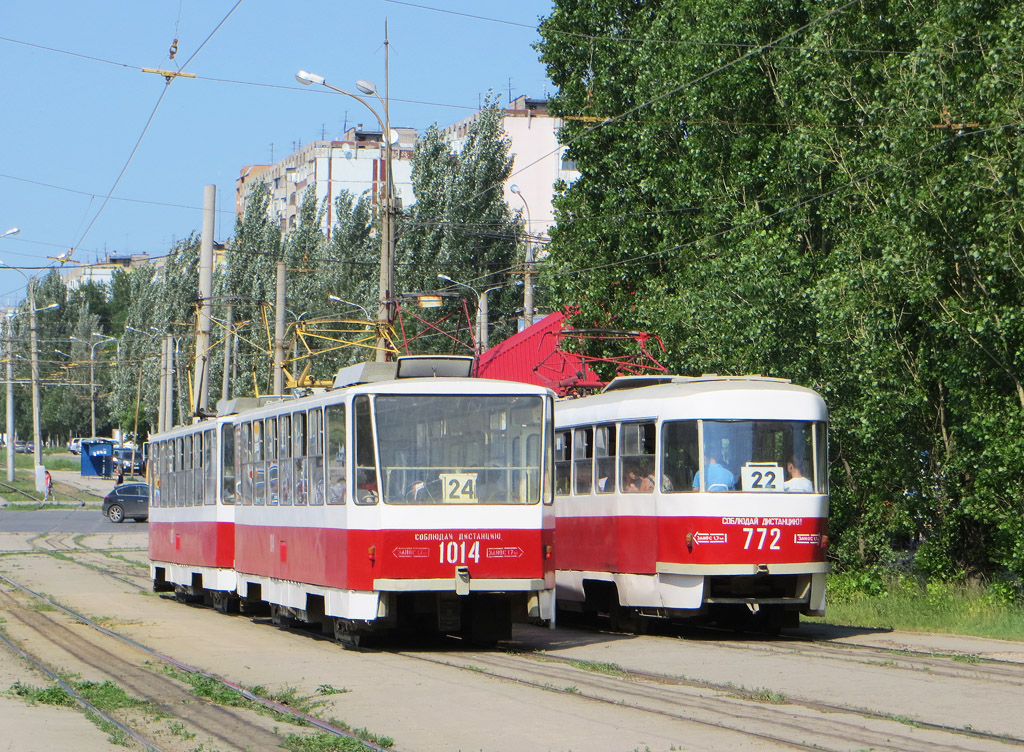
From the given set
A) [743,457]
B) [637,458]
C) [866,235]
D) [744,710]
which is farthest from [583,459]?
[744,710]

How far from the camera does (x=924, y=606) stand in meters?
19.5

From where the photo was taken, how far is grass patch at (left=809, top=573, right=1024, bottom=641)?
1745cm

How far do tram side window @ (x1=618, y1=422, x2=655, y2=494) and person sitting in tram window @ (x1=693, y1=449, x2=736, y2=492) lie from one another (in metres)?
0.69

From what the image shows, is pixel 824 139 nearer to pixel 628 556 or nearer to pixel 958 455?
pixel 958 455

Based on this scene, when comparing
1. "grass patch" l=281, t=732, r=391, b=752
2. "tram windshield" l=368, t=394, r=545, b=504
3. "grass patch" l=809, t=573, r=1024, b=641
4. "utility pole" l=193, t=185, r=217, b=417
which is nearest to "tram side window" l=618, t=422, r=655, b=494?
"tram windshield" l=368, t=394, r=545, b=504

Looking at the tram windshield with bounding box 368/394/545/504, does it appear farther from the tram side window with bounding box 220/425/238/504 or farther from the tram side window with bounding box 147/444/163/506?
the tram side window with bounding box 147/444/163/506

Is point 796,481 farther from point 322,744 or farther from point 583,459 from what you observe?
point 322,744

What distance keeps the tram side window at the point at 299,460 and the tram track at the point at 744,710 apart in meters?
3.51

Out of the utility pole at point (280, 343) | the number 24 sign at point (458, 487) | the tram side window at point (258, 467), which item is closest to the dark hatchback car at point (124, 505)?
the utility pole at point (280, 343)

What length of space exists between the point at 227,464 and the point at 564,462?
5.14 m

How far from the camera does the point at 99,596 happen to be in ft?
79.2

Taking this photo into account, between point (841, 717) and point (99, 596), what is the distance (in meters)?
16.5

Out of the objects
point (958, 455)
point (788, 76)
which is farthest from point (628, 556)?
point (788, 76)

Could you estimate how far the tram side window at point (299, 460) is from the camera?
56.0 ft
